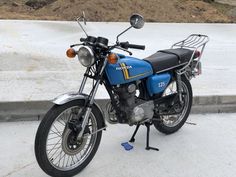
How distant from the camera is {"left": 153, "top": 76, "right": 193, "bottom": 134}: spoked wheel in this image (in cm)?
426

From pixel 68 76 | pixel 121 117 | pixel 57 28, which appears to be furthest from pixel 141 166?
pixel 57 28

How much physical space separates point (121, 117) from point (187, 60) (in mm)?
997

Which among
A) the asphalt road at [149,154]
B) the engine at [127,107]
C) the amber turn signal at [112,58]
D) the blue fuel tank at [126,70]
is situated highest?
the amber turn signal at [112,58]

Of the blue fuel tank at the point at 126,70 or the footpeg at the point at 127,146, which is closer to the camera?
the blue fuel tank at the point at 126,70

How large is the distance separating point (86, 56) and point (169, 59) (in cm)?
108

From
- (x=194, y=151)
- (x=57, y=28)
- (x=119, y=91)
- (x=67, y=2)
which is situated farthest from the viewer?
(x=67, y=2)

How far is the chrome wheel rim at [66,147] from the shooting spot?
3375 millimetres

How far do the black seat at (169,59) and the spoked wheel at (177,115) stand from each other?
0.24 metres

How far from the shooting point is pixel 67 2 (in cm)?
1035

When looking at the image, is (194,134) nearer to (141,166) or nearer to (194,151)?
(194,151)

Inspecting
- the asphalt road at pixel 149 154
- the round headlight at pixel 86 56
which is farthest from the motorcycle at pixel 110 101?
the asphalt road at pixel 149 154

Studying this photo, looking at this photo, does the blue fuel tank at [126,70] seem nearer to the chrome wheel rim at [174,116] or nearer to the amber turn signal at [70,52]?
the amber turn signal at [70,52]

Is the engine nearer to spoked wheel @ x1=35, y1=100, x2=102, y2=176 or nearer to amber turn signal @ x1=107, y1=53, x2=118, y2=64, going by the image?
spoked wheel @ x1=35, y1=100, x2=102, y2=176

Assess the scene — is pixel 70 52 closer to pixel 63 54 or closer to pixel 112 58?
pixel 112 58
